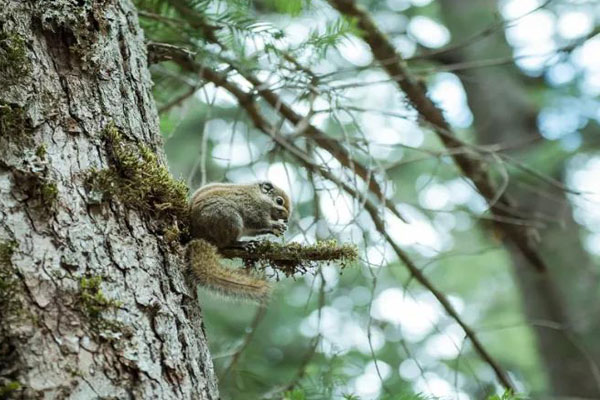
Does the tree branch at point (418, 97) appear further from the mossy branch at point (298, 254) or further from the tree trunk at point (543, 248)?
the mossy branch at point (298, 254)

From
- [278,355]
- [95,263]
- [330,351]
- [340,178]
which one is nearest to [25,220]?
[95,263]

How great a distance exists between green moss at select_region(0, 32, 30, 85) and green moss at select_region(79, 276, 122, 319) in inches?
23.9

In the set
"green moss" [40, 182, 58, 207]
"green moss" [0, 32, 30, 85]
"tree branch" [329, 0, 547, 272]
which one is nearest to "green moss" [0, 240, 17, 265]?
"green moss" [40, 182, 58, 207]

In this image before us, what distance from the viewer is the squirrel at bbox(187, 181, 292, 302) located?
6.62 ft

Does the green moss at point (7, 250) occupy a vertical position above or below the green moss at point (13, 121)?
below

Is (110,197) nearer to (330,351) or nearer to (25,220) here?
(25,220)

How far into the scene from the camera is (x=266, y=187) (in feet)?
9.24

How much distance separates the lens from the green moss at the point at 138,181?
186cm

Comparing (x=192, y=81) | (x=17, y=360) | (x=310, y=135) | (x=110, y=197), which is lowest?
(x=17, y=360)

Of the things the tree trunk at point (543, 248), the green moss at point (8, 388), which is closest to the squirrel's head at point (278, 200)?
the green moss at point (8, 388)

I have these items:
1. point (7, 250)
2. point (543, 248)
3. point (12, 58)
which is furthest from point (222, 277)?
point (543, 248)

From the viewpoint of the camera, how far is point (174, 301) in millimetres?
1807

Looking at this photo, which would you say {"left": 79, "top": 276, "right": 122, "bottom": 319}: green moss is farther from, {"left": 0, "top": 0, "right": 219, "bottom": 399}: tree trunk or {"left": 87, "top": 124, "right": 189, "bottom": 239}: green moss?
{"left": 87, "top": 124, "right": 189, "bottom": 239}: green moss

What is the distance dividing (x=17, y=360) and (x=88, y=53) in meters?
0.93
